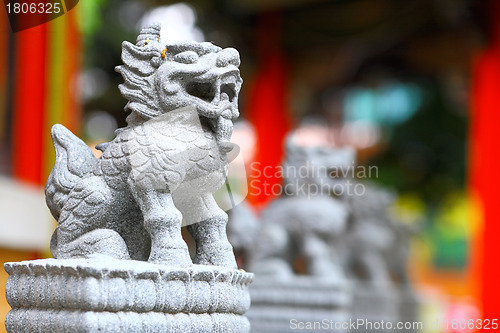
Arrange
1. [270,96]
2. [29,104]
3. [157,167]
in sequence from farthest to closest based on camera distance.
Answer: [270,96]
[29,104]
[157,167]

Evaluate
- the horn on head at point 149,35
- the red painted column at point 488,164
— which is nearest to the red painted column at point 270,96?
the red painted column at point 488,164

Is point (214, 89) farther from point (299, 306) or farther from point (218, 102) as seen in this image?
point (299, 306)

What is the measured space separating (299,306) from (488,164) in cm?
292

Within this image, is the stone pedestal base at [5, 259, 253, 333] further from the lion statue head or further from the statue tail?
the lion statue head

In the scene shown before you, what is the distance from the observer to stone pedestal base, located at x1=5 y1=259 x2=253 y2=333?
66.7 inches

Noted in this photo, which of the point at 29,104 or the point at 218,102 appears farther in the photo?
the point at 29,104

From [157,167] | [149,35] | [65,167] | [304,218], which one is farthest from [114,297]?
[304,218]

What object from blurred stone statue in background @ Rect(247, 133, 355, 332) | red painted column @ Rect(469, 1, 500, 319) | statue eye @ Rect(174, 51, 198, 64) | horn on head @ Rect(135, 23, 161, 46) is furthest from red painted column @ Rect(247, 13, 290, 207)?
statue eye @ Rect(174, 51, 198, 64)

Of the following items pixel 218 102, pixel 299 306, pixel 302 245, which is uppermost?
pixel 302 245

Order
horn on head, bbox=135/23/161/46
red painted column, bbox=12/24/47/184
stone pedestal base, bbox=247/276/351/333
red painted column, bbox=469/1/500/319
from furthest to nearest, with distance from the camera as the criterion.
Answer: red painted column, bbox=469/1/500/319 < red painted column, bbox=12/24/47/184 < stone pedestal base, bbox=247/276/351/333 < horn on head, bbox=135/23/161/46

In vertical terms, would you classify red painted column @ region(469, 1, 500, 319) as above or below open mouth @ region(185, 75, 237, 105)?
above

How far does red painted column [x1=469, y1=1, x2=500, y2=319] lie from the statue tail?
14.0ft

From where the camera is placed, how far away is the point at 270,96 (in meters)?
7.74

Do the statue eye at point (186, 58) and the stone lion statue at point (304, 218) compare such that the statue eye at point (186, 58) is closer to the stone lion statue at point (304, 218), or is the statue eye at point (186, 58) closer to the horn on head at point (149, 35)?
the horn on head at point (149, 35)
